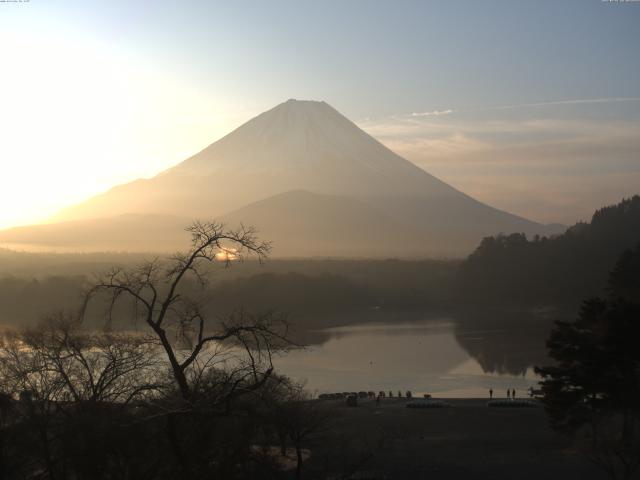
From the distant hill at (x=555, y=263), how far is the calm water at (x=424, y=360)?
50.6 feet

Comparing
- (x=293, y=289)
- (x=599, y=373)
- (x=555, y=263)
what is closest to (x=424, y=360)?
(x=599, y=373)

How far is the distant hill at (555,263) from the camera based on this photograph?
5622 cm

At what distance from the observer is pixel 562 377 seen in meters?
14.2

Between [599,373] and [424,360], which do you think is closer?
[599,373]

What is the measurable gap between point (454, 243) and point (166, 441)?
444 feet

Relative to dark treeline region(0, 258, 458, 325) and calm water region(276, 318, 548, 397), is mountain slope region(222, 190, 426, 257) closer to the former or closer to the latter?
dark treeline region(0, 258, 458, 325)

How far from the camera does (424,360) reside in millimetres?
29828

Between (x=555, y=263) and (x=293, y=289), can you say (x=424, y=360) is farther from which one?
(x=555, y=263)

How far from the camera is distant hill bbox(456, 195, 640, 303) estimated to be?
56.2 m

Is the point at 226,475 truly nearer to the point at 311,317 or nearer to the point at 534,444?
the point at 534,444

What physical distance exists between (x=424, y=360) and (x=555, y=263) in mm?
36030

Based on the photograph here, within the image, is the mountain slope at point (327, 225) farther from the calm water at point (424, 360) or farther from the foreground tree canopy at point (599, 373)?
the foreground tree canopy at point (599, 373)

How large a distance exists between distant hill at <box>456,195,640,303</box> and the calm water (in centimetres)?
1543

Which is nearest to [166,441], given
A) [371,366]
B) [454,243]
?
[371,366]
